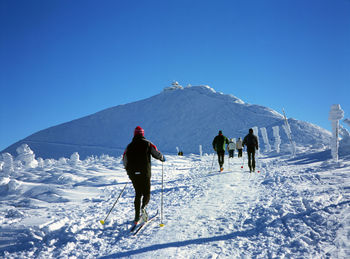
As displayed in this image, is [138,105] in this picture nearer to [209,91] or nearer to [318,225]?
[209,91]

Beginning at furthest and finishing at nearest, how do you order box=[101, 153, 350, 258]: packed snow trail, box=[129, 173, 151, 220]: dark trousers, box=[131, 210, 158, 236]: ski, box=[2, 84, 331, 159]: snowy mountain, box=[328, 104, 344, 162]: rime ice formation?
box=[2, 84, 331, 159]: snowy mountain
box=[328, 104, 344, 162]: rime ice formation
box=[129, 173, 151, 220]: dark trousers
box=[131, 210, 158, 236]: ski
box=[101, 153, 350, 258]: packed snow trail

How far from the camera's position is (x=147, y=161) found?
5375mm

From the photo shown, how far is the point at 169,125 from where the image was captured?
313ft

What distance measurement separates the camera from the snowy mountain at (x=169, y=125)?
80.5 m

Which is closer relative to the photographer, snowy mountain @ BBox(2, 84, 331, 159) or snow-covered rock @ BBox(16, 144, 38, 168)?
snow-covered rock @ BBox(16, 144, 38, 168)

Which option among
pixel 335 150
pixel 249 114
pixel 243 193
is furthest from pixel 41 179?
pixel 249 114

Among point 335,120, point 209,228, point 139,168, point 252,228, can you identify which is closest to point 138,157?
point 139,168

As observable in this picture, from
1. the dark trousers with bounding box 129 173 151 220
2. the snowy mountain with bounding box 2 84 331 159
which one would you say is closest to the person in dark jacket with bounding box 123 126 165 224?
the dark trousers with bounding box 129 173 151 220

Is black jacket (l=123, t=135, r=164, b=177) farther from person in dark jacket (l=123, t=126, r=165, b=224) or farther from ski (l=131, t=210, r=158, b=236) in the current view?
ski (l=131, t=210, r=158, b=236)

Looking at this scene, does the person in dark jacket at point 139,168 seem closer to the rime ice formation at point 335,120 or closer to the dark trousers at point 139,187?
the dark trousers at point 139,187

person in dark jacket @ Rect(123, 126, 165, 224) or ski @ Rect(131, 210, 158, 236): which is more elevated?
person in dark jacket @ Rect(123, 126, 165, 224)

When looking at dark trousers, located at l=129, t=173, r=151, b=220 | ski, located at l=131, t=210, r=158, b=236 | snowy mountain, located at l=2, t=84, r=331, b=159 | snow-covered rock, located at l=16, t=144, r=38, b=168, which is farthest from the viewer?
snowy mountain, located at l=2, t=84, r=331, b=159

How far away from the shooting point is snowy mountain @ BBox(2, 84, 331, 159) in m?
80.5

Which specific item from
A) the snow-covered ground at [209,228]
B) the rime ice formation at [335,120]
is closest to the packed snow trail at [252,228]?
the snow-covered ground at [209,228]
